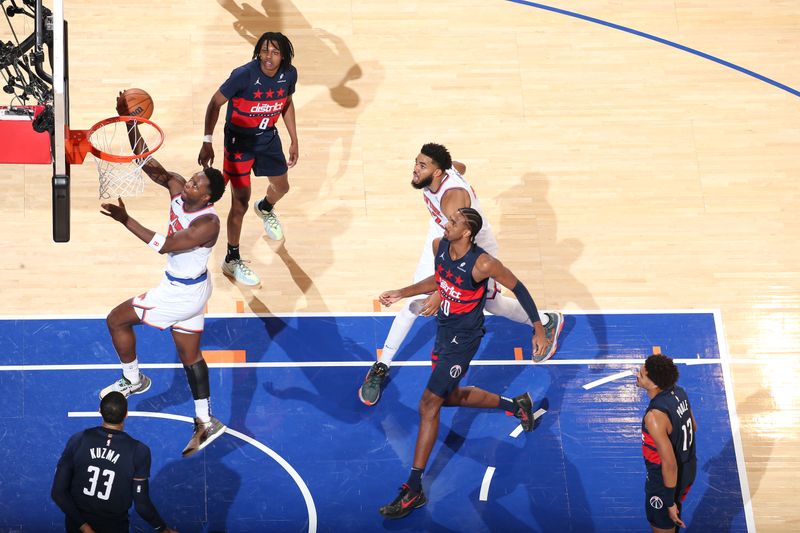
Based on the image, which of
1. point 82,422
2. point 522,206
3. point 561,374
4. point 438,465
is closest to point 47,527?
point 82,422

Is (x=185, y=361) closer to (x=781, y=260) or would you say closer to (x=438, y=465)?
(x=438, y=465)

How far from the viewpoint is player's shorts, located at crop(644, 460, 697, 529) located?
7.38 meters

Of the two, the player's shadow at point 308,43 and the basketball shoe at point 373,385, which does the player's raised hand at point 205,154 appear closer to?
the basketball shoe at point 373,385

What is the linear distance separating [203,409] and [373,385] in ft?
4.87

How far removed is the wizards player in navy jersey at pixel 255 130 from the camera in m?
8.55

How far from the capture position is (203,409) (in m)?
8.30

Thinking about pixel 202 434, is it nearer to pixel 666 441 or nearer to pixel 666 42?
pixel 666 441

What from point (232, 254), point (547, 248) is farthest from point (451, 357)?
point (232, 254)

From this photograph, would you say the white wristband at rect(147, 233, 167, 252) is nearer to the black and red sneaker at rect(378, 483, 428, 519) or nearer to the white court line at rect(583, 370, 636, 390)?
the black and red sneaker at rect(378, 483, 428, 519)

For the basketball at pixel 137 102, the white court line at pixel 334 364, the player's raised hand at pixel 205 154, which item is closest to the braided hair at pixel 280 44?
the player's raised hand at pixel 205 154

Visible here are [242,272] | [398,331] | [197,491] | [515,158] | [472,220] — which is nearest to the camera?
[472,220]

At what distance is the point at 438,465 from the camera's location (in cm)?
858

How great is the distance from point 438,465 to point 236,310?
2373 mm

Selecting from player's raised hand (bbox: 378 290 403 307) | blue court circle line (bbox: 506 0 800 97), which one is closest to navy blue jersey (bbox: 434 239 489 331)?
player's raised hand (bbox: 378 290 403 307)
